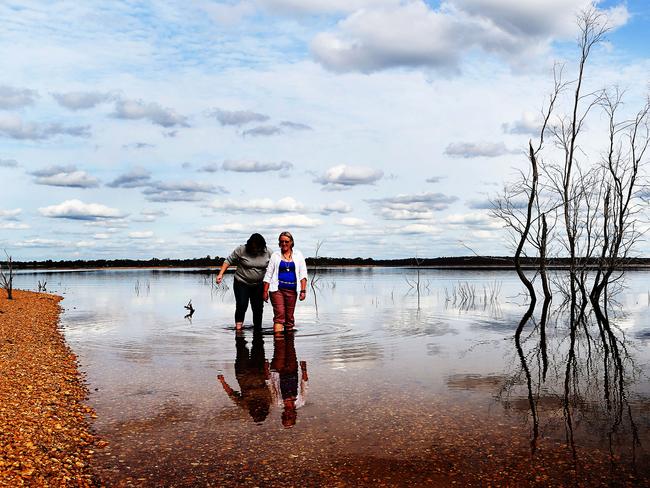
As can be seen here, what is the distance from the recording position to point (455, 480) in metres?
4.93

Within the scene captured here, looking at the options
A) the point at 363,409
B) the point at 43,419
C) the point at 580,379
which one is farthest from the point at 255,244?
the point at 43,419

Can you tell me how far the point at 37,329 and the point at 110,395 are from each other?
8.08 meters

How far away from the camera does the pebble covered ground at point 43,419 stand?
4.93 meters

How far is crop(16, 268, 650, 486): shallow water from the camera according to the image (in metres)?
5.18

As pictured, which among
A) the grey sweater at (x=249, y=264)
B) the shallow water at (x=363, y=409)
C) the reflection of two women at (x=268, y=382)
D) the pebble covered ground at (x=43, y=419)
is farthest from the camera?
the grey sweater at (x=249, y=264)

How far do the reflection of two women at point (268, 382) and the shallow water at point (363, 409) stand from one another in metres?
0.04

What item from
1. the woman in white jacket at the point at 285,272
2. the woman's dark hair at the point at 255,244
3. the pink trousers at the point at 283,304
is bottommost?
the pink trousers at the point at 283,304

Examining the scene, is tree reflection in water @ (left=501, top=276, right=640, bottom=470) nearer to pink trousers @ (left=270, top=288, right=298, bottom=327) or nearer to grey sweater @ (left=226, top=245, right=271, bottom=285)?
pink trousers @ (left=270, top=288, right=298, bottom=327)

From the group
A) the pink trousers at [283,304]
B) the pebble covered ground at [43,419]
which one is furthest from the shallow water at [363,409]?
the pink trousers at [283,304]

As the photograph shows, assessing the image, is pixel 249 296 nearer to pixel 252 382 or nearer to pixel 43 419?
pixel 252 382

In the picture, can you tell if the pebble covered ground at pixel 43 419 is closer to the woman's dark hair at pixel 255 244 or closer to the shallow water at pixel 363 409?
the shallow water at pixel 363 409

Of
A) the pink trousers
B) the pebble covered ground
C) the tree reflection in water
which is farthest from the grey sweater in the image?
the tree reflection in water

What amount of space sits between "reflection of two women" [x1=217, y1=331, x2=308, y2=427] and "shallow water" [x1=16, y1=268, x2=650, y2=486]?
4cm

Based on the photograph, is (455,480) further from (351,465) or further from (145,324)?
(145,324)
